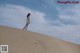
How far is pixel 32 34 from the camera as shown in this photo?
17500mm

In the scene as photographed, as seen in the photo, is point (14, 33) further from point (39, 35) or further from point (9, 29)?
point (39, 35)

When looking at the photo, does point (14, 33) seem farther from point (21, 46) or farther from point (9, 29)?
point (21, 46)

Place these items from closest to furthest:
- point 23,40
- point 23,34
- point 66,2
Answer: point 66,2 < point 23,40 < point 23,34

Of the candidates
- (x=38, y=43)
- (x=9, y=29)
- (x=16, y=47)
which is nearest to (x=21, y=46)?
(x=16, y=47)

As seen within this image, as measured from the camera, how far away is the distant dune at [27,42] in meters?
14.6

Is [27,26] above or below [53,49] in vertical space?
above

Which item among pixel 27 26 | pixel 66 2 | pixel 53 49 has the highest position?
pixel 66 2

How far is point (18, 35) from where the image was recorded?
16.3m

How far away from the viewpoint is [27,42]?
1547cm

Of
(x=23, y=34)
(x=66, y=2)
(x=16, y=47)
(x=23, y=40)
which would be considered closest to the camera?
(x=66, y=2)

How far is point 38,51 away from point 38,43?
4.18ft

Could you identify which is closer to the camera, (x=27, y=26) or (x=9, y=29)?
(x=27, y=26)

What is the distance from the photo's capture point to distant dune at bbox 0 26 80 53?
14602mm

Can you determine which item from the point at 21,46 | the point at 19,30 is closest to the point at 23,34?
the point at 19,30
